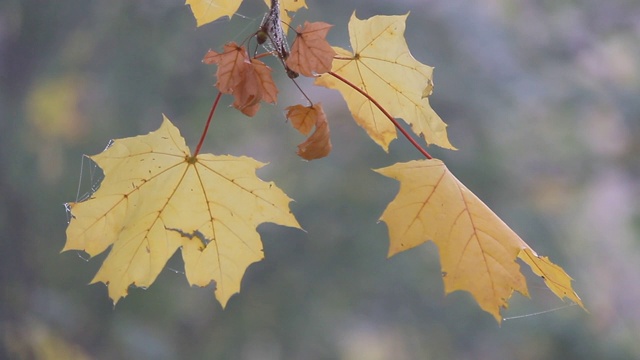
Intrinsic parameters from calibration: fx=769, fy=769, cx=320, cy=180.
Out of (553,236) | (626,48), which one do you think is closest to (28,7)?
(553,236)

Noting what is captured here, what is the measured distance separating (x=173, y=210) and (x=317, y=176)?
279 centimetres

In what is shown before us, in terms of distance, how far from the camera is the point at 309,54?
0.75 m

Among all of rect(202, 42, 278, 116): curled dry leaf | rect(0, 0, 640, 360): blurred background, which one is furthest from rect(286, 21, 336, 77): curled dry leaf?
rect(0, 0, 640, 360): blurred background

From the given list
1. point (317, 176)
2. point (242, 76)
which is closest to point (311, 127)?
point (242, 76)

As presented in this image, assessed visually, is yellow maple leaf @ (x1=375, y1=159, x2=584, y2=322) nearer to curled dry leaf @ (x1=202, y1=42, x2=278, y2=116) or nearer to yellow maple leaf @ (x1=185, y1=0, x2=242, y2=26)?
curled dry leaf @ (x1=202, y1=42, x2=278, y2=116)

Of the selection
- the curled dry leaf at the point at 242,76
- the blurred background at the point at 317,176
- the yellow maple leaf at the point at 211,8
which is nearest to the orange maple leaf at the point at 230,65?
the curled dry leaf at the point at 242,76

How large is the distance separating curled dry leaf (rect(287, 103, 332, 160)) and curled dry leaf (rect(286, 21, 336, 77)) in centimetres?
9

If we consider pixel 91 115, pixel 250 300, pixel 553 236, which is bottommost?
pixel 250 300

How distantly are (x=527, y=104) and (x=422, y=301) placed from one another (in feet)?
3.61

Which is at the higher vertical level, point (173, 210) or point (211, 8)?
point (211, 8)

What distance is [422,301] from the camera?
3.84 meters

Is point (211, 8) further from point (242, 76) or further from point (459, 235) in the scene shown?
point (459, 235)

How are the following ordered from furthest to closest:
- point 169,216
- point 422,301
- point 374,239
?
1. point 422,301
2. point 374,239
3. point 169,216

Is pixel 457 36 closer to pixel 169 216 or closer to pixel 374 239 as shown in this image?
pixel 374 239
